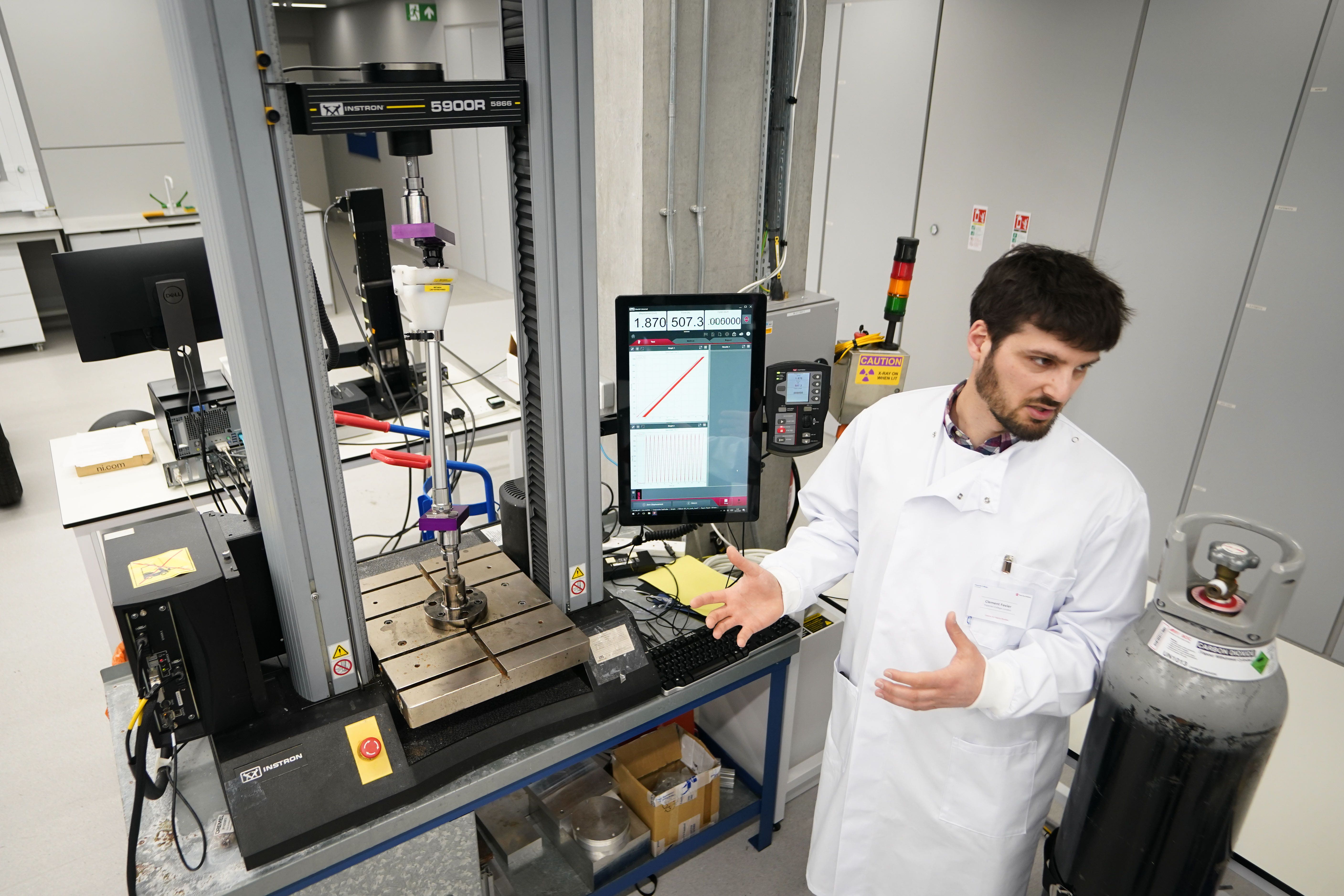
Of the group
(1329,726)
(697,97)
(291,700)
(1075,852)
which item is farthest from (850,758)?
(697,97)

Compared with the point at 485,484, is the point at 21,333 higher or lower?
lower

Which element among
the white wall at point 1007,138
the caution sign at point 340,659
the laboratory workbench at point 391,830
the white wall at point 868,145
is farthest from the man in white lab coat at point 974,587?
the white wall at point 868,145

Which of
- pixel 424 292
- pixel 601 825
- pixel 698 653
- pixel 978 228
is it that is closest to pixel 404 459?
pixel 424 292

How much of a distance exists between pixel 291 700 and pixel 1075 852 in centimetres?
149

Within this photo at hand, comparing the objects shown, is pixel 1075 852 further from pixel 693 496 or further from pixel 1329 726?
pixel 1329 726

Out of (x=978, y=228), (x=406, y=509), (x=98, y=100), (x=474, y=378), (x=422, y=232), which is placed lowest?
(x=406, y=509)

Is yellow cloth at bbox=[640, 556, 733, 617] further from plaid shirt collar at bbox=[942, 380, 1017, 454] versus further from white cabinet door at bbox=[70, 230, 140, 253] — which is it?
white cabinet door at bbox=[70, 230, 140, 253]

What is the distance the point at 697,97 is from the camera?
2316mm

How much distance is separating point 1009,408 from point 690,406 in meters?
0.78

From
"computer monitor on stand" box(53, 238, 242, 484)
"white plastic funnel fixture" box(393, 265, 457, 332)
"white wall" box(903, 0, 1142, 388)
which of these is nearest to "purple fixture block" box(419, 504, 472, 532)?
"white plastic funnel fixture" box(393, 265, 457, 332)

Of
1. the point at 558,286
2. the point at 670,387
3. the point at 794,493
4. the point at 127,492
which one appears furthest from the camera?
the point at 794,493

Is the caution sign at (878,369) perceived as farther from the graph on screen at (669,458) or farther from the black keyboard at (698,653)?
the black keyboard at (698,653)

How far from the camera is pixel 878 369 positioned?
2434 mm

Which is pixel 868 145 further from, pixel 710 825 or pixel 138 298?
pixel 710 825
